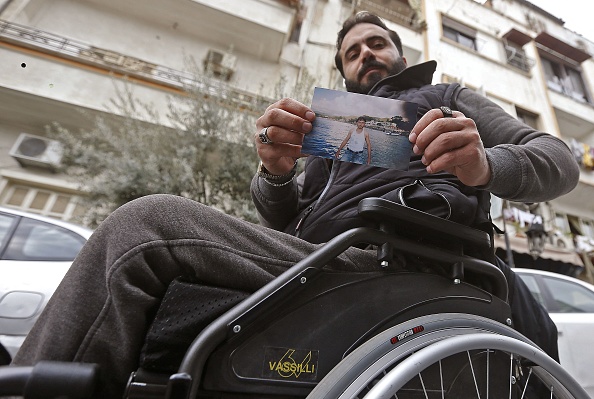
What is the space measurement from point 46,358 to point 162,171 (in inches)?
166

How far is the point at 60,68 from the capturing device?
526 centimetres

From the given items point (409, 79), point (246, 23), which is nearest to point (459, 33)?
point (246, 23)

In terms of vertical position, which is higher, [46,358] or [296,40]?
[296,40]

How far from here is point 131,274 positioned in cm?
59

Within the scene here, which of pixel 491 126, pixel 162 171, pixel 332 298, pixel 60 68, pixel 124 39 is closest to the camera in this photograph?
pixel 332 298

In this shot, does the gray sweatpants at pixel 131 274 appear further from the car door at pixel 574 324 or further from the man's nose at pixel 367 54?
the car door at pixel 574 324

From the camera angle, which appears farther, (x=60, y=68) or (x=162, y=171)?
(x=60, y=68)

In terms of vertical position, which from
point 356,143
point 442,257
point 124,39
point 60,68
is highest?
point 124,39

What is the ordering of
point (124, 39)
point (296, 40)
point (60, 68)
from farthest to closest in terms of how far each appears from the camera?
point (296, 40) → point (124, 39) → point (60, 68)

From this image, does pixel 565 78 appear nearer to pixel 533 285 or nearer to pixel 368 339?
pixel 533 285

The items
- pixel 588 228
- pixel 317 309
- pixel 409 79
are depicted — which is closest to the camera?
pixel 317 309

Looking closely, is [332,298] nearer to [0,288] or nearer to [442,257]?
[442,257]

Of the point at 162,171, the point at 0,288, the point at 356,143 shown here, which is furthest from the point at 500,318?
the point at 162,171

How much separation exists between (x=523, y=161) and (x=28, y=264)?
2.70 meters
